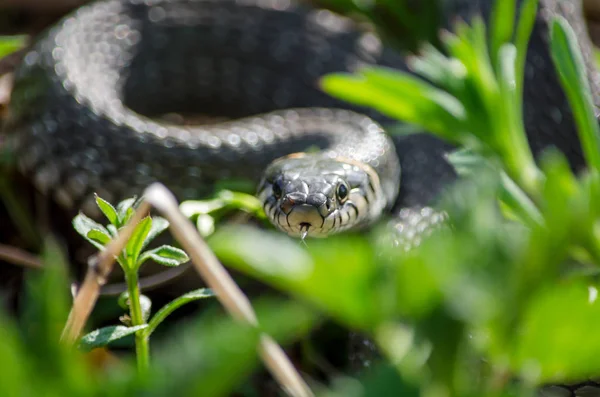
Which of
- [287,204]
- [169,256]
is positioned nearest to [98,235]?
[169,256]

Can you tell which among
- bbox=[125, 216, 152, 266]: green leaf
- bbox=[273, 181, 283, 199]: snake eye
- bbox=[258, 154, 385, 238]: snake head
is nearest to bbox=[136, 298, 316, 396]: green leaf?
bbox=[125, 216, 152, 266]: green leaf

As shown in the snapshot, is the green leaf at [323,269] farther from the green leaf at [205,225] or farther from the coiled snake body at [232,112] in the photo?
the coiled snake body at [232,112]

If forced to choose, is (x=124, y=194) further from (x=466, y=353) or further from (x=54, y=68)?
(x=466, y=353)

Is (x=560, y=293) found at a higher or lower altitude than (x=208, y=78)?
higher

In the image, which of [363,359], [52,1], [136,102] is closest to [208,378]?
[363,359]

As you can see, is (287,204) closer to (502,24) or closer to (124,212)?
(502,24)

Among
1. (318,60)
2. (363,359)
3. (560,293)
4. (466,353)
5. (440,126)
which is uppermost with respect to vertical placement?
(560,293)

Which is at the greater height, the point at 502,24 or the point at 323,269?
the point at 323,269
